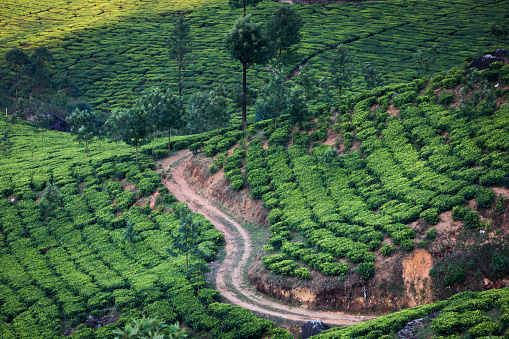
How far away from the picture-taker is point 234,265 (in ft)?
117

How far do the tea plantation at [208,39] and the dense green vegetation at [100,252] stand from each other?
40016 mm

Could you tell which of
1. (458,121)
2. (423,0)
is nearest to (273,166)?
(458,121)

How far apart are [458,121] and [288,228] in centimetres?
1763

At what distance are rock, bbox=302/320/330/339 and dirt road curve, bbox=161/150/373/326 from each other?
115 centimetres

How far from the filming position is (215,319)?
94.3 feet

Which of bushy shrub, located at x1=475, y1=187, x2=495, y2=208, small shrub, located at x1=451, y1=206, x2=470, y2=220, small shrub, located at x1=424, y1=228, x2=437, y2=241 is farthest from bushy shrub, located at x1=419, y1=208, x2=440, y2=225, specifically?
bushy shrub, located at x1=475, y1=187, x2=495, y2=208

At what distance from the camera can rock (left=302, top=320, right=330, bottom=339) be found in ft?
84.8

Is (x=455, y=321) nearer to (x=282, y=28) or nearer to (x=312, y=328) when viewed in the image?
(x=312, y=328)

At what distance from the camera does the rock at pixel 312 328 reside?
1017 inches

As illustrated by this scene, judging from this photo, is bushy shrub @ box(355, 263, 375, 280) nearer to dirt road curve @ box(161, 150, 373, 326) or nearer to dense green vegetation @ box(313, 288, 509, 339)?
dirt road curve @ box(161, 150, 373, 326)

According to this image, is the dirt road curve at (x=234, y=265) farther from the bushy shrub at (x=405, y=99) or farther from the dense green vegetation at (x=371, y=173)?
the bushy shrub at (x=405, y=99)

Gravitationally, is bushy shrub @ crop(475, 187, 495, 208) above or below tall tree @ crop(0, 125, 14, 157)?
above

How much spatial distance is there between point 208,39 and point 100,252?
8529 centimetres

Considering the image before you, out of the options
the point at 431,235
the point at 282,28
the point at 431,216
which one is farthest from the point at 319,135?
the point at 282,28
